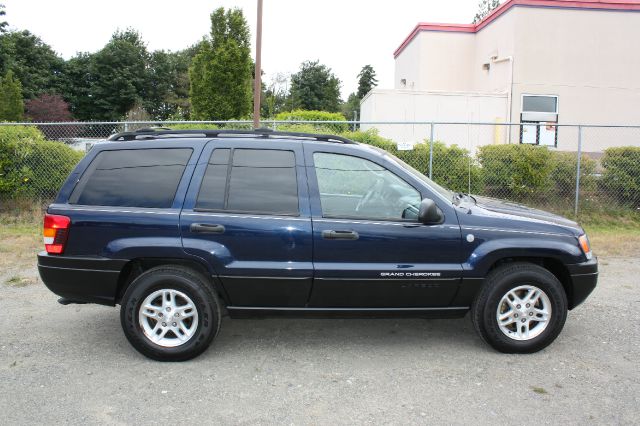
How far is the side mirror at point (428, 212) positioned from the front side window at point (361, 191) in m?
0.11

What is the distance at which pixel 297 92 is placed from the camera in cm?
5772

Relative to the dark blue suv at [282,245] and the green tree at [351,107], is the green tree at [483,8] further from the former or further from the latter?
the dark blue suv at [282,245]

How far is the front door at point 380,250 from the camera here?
4.38 meters

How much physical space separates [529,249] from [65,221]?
3724mm

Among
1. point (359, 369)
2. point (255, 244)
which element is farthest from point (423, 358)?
point (255, 244)

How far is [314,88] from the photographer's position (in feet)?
189

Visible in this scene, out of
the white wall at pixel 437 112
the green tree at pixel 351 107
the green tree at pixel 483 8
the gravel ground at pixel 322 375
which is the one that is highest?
the green tree at pixel 483 8

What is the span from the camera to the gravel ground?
360 centimetres

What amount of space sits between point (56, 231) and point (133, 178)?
727 millimetres

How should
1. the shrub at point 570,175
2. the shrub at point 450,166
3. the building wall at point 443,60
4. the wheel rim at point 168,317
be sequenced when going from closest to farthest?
1. the wheel rim at point 168,317
2. the shrub at point 450,166
3. the shrub at point 570,175
4. the building wall at point 443,60

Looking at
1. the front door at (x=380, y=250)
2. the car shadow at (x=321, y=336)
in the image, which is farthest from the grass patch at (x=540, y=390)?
the front door at (x=380, y=250)

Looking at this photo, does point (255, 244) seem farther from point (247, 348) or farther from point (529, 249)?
point (529, 249)

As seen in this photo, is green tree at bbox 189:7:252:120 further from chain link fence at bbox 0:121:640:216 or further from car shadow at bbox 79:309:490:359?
car shadow at bbox 79:309:490:359

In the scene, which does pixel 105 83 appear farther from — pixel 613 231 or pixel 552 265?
pixel 552 265
